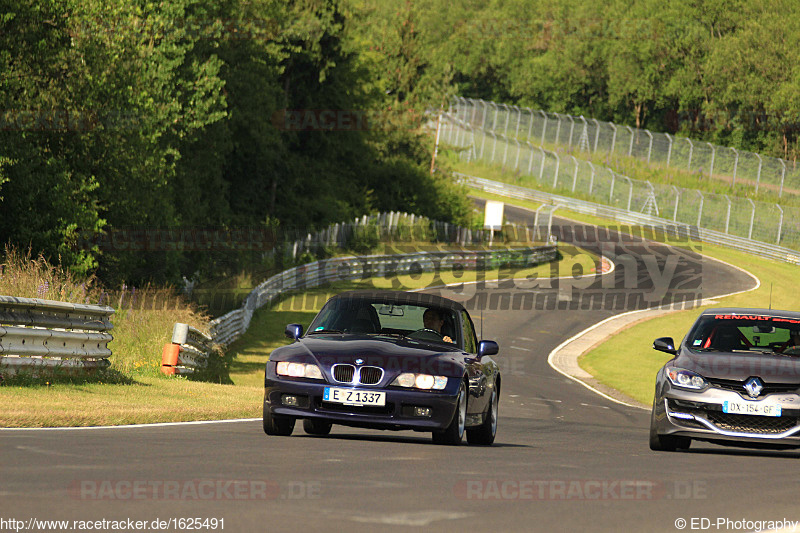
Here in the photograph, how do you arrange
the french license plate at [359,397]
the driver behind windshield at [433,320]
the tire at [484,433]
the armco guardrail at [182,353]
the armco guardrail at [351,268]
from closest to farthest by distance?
1. the french license plate at [359,397]
2. the tire at [484,433]
3. the driver behind windshield at [433,320]
4. the armco guardrail at [182,353]
5. the armco guardrail at [351,268]

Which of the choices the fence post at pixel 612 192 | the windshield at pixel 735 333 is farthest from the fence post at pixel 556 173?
the windshield at pixel 735 333

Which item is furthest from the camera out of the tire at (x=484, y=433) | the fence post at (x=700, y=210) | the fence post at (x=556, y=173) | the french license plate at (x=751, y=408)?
the fence post at (x=556, y=173)

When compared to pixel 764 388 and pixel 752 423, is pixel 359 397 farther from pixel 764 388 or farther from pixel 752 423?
pixel 764 388

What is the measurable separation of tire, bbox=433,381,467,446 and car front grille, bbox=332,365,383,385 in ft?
2.72

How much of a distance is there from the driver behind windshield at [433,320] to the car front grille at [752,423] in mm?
2968

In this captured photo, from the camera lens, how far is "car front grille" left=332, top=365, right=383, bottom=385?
11305 mm

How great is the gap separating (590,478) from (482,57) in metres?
141

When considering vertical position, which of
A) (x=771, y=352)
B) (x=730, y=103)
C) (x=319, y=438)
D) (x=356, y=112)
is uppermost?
(x=730, y=103)

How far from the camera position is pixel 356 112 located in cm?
7288

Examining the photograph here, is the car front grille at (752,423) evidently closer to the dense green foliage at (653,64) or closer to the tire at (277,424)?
the tire at (277,424)

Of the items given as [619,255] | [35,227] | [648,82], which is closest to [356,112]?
[619,255]

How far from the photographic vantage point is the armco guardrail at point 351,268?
104 ft

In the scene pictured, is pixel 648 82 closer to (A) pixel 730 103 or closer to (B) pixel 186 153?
(A) pixel 730 103

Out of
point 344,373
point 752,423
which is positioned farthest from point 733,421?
point 344,373
